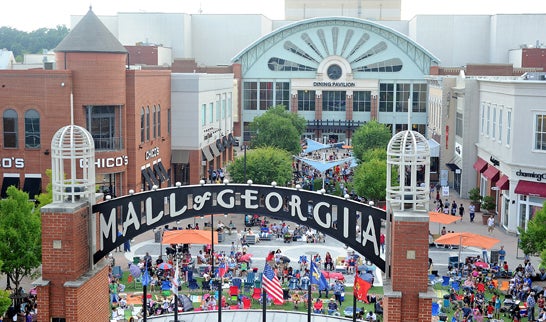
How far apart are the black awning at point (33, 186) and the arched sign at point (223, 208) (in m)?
29.4

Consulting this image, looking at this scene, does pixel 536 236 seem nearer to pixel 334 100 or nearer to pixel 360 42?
pixel 360 42

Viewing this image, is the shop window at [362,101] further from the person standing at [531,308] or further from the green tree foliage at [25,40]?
the green tree foliage at [25,40]

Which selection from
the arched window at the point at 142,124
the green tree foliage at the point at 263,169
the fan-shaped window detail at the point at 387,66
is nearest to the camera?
the arched window at the point at 142,124

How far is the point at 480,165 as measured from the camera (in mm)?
54438

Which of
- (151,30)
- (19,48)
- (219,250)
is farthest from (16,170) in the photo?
(19,48)

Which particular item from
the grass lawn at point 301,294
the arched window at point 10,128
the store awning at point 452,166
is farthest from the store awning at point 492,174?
the arched window at point 10,128

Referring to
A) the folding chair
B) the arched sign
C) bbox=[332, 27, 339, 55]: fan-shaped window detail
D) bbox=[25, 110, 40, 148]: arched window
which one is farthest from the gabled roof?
bbox=[332, 27, 339, 55]: fan-shaped window detail

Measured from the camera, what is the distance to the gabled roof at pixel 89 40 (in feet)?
147

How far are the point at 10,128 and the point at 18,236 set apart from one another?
18.1 meters

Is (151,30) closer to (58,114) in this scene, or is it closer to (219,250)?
(58,114)

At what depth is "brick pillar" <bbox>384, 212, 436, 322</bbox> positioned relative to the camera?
1563 centimetres

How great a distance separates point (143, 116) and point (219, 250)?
1344 cm

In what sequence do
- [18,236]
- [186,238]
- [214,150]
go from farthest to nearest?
[214,150], [186,238], [18,236]

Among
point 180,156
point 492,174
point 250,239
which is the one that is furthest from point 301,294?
point 180,156
